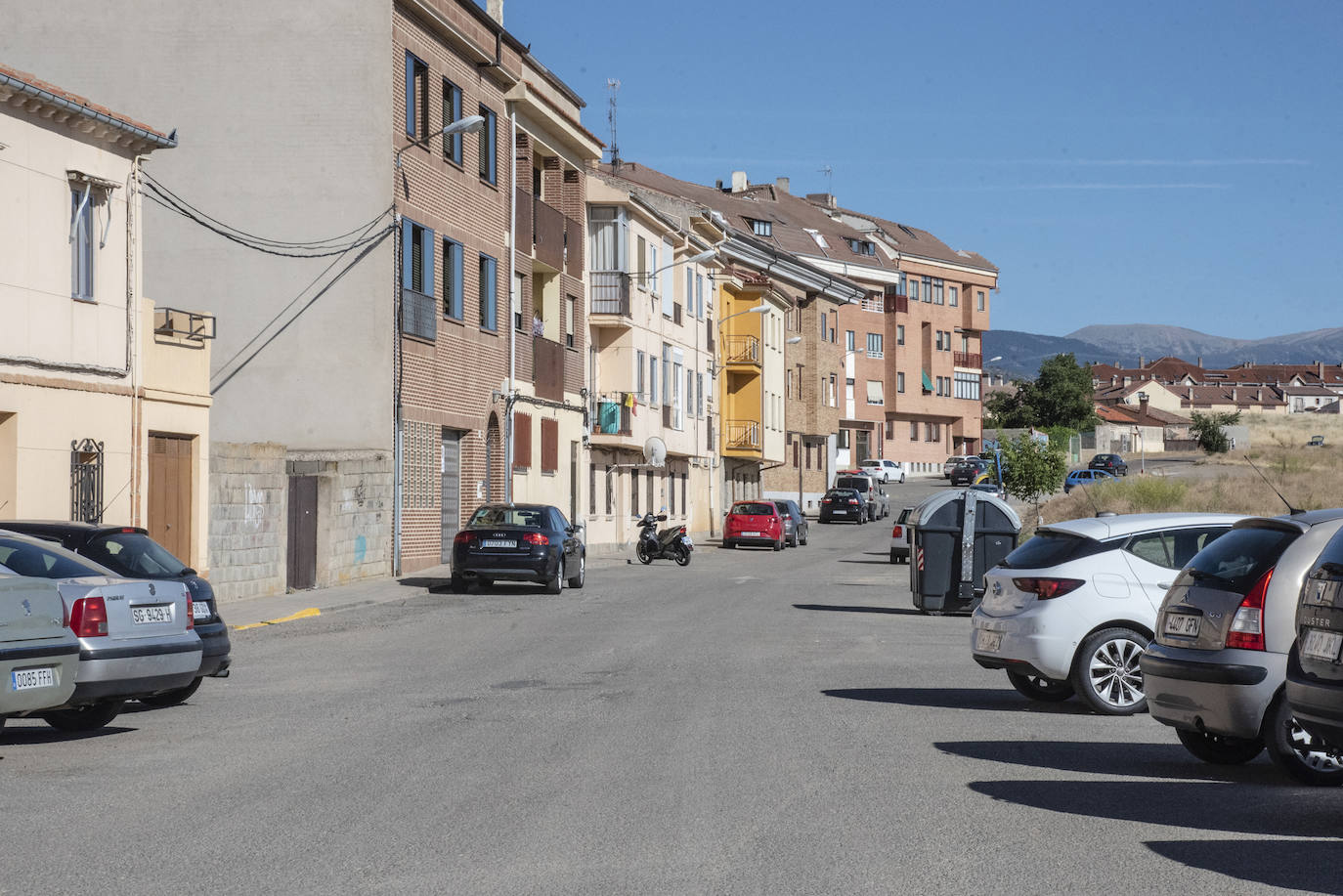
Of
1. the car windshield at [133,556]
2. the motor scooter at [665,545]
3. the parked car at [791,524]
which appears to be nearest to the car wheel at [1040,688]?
the car windshield at [133,556]

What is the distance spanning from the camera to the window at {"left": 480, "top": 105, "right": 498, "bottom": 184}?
132 feet

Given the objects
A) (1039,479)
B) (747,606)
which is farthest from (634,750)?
(1039,479)

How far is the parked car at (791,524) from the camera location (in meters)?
55.8

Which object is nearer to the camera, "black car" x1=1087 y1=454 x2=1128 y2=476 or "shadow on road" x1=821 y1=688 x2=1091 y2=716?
"shadow on road" x1=821 y1=688 x2=1091 y2=716

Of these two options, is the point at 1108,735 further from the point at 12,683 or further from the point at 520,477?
the point at 520,477

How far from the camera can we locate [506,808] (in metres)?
8.98

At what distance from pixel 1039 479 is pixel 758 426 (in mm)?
18342

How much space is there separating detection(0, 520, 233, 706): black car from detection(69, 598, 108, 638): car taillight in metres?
1.22

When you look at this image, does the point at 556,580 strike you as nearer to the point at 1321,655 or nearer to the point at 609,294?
the point at 609,294

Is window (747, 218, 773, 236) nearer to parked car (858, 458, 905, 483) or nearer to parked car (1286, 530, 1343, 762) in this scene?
parked car (858, 458, 905, 483)

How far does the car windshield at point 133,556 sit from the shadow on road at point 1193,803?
6.84 meters

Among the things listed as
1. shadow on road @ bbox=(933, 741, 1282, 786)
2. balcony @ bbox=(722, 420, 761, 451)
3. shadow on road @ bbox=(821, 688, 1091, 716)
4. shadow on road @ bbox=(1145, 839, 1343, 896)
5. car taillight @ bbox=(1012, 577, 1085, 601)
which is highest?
balcony @ bbox=(722, 420, 761, 451)

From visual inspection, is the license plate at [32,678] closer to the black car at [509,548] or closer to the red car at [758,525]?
the black car at [509,548]

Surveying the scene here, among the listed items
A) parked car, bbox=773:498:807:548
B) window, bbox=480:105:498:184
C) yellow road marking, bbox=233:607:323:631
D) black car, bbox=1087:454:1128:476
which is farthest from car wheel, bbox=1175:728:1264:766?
black car, bbox=1087:454:1128:476
